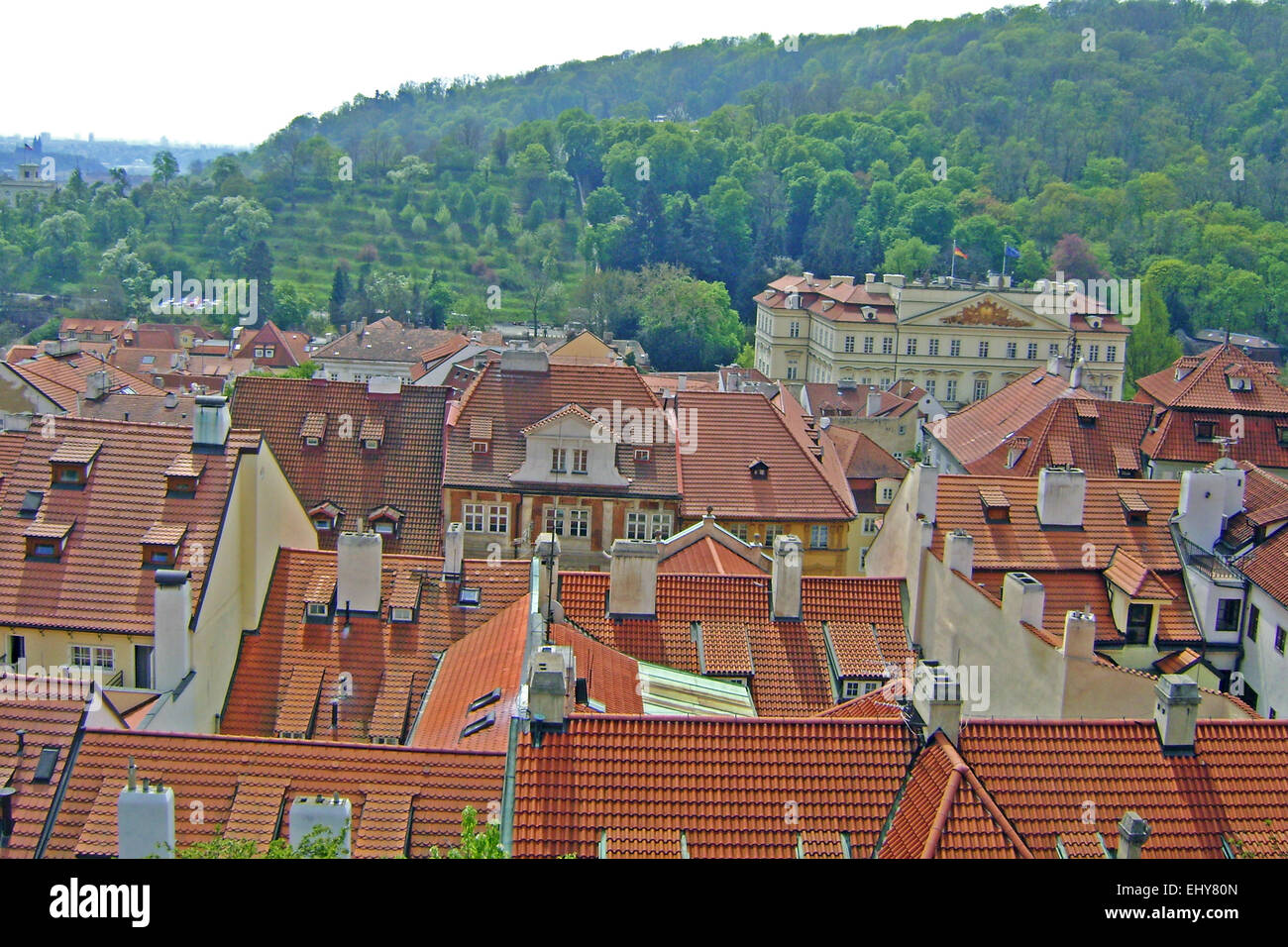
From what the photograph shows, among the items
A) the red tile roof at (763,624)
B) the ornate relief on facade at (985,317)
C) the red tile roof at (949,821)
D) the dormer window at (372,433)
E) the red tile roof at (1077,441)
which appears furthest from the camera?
the ornate relief on facade at (985,317)

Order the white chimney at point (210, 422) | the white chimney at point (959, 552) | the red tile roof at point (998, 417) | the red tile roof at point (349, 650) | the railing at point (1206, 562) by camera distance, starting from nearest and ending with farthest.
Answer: the red tile roof at point (349, 650)
the white chimney at point (210, 422)
the white chimney at point (959, 552)
the railing at point (1206, 562)
the red tile roof at point (998, 417)

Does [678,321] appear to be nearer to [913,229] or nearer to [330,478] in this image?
[913,229]

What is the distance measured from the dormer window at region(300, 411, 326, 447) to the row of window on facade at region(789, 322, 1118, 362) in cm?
6421

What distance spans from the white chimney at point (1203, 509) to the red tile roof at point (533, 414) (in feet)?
46.0

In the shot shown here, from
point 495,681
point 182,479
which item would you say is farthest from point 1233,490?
point 182,479

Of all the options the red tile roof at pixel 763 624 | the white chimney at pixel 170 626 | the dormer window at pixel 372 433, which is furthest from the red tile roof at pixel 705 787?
the dormer window at pixel 372 433

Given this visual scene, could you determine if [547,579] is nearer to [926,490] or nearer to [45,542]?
[926,490]

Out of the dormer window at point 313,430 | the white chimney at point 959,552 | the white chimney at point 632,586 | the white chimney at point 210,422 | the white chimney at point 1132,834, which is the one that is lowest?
the white chimney at point 1132,834

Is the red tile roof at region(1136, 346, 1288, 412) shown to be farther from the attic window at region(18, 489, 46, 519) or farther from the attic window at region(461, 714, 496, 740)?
the attic window at region(18, 489, 46, 519)

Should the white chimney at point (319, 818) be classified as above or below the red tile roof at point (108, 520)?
below

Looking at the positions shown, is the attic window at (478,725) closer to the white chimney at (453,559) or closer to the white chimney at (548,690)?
the white chimney at (548,690)

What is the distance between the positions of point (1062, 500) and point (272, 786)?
19.8 m

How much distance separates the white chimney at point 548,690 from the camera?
57.2ft

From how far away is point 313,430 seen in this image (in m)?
39.3
